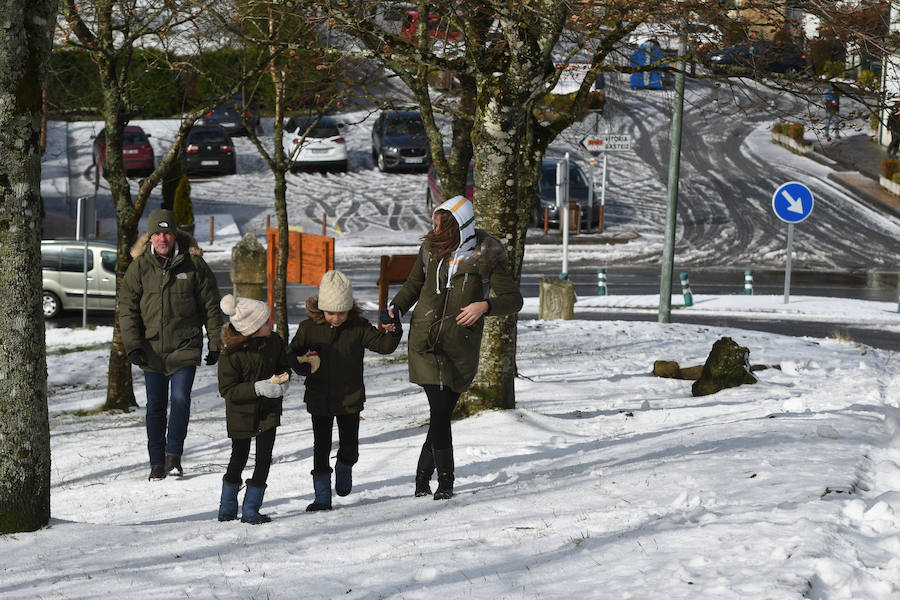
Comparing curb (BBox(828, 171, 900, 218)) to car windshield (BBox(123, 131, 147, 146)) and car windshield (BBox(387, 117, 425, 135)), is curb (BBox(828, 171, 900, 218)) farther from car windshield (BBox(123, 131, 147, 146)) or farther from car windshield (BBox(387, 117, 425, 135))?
car windshield (BBox(123, 131, 147, 146))

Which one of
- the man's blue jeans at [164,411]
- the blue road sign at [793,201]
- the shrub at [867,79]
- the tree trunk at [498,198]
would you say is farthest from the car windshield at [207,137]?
the man's blue jeans at [164,411]

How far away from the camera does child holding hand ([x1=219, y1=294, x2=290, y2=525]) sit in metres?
5.95

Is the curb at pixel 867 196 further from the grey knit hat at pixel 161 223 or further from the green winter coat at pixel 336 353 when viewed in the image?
the green winter coat at pixel 336 353

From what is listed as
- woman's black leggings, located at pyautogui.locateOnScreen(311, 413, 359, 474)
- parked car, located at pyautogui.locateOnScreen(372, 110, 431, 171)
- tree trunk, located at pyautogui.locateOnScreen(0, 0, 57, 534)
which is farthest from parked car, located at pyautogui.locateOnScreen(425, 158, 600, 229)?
tree trunk, located at pyautogui.locateOnScreen(0, 0, 57, 534)

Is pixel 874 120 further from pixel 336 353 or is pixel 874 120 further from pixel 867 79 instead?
pixel 867 79

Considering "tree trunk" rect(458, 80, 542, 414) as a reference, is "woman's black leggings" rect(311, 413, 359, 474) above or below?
below

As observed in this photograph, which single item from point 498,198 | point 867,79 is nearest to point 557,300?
point 498,198

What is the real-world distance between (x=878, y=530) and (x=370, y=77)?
1078cm

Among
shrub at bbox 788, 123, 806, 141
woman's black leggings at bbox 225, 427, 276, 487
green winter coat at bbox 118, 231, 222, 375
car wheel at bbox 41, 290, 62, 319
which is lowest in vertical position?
car wheel at bbox 41, 290, 62, 319

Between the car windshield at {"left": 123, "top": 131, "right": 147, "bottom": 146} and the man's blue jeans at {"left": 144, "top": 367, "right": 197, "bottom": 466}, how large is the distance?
29.5 m

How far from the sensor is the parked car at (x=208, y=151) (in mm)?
36625

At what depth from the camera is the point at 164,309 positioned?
7434 mm

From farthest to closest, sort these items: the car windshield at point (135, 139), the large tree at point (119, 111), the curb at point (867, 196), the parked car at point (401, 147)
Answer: the parked car at point (401, 147)
the car windshield at point (135, 139)
the curb at point (867, 196)
the large tree at point (119, 111)

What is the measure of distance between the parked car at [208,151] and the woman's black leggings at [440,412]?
104 feet
